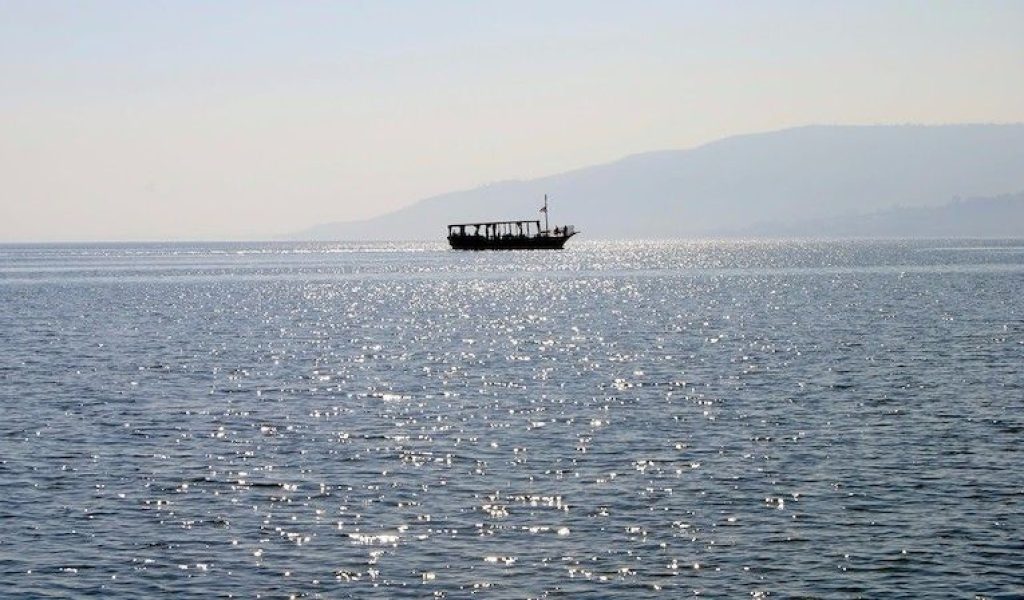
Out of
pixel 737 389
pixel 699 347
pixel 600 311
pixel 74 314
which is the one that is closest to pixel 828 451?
pixel 737 389

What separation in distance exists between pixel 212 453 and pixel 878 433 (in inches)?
756

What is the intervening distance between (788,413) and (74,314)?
7351 centimetres

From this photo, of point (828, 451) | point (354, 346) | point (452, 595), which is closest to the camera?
point (452, 595)

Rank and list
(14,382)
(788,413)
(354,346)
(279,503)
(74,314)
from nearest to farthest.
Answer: (279,503), (788,413), (14,382), (354,346), (74,314)

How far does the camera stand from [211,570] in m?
25.2

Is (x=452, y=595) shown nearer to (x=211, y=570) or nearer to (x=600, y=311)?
(x=211, y=570)

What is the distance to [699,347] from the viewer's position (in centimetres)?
7075

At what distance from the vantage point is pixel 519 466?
35.1 metres

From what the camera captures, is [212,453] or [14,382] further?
[14,382]

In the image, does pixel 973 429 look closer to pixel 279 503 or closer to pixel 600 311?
pixel 279 503

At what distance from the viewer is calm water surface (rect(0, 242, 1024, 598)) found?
2509 cm

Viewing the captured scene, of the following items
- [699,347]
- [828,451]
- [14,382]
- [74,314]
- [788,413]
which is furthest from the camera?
[74,314]

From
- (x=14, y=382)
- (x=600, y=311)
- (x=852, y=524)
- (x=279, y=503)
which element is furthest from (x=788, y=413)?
(x=600, y=311)

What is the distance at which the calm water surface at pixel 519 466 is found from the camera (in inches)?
988
